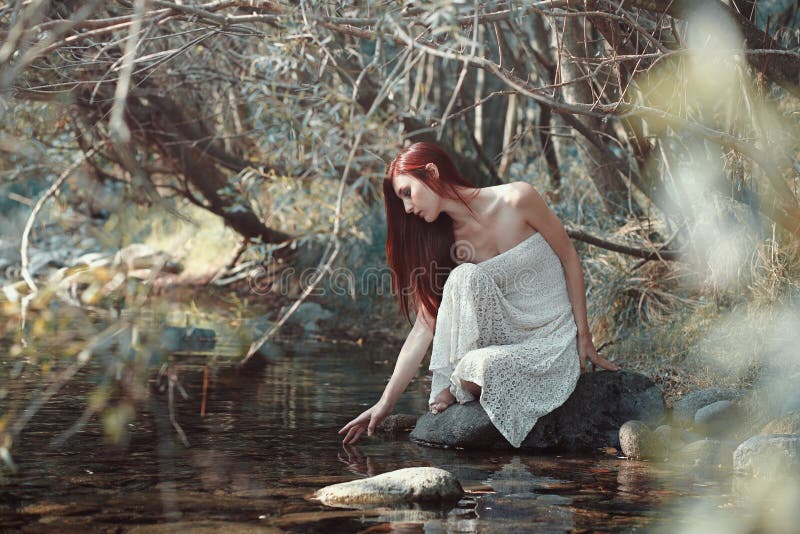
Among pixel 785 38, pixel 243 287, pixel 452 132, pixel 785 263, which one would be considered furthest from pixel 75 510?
pixel 243 287

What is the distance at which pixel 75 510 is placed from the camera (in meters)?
2.62

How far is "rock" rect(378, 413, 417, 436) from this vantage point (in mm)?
4078

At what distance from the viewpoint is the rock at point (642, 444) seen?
3551mm

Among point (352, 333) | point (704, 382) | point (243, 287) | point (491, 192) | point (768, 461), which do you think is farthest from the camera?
point (243, 287)

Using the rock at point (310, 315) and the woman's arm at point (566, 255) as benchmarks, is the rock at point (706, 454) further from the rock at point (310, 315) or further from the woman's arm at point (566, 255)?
the rock at point (310, 315)

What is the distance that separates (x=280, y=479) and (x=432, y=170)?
143 centimetres

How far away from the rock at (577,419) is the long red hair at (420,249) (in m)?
0.50

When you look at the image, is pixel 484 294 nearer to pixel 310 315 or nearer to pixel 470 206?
pixel 470 206

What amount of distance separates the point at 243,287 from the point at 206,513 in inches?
285

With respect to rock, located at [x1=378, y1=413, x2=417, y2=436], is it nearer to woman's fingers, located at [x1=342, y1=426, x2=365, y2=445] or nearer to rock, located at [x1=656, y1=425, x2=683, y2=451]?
woman's fingers, located at [x1=342, y1=426, x2=365, y2=445]

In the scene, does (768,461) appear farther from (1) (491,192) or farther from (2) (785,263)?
(2) (785,263)

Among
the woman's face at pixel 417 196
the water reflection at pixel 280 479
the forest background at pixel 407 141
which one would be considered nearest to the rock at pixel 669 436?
the water reflection at pixel 280 479

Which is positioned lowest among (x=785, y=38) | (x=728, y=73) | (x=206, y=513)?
(x=206, y=513)

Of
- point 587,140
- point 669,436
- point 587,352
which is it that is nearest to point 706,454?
point 669,436
